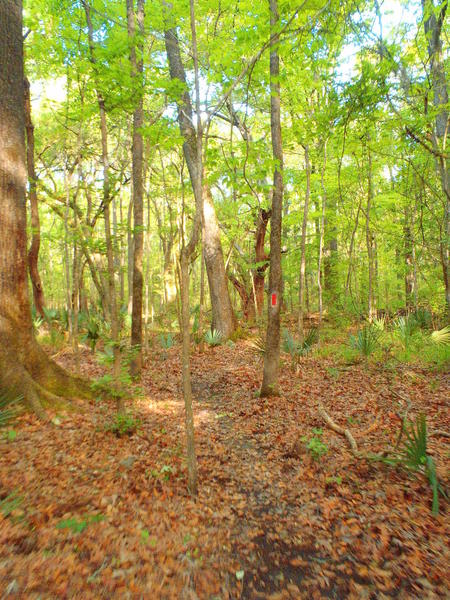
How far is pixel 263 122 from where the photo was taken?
583 inches

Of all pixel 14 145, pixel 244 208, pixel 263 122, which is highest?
pixel 263 122

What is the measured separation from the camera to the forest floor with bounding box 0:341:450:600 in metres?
2.36

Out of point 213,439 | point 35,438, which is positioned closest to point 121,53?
point 35,438

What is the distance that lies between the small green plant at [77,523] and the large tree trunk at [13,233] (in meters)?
2.09

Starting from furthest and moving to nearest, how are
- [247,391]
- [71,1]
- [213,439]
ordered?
[247,391]
[71,1]
[213,439]

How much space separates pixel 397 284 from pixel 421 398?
14433 mm

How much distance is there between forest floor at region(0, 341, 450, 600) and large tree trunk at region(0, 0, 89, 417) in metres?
0.64

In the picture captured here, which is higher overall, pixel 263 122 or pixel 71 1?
A: pixel 263 122

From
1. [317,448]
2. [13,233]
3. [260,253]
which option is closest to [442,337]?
[317,448]

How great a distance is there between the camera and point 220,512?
3400 millimetres

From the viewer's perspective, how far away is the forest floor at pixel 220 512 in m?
2.36

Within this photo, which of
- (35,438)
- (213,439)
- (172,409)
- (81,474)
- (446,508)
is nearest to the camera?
(446,508)

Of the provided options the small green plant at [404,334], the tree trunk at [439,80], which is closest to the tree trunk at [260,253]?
the small green plant at [404,334]

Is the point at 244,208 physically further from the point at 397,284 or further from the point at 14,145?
the point at 14,145
